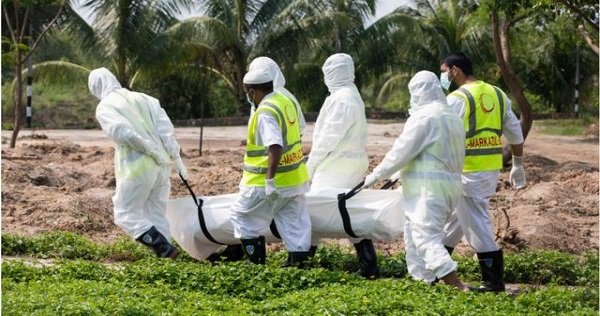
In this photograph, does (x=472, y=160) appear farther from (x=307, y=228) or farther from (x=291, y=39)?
(x=291, y=39)

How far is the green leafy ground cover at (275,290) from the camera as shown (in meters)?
7.46

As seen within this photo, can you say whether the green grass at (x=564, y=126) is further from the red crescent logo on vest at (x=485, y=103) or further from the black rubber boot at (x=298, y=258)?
the black rubber boot at (x=298, y=258)

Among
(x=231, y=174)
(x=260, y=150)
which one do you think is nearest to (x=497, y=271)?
(x=260, y=150)

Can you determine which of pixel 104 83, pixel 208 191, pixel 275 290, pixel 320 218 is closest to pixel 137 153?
pixel 104 83

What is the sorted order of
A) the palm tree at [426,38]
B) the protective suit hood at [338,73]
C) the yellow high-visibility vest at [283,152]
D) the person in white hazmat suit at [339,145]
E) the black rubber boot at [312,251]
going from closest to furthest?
the yellow high-visibility vest at [283,152], the black rubber boot at [312,251], the person in white hazmat suit at [339,145], the protective suit hood at [338,73], the palm tree at [426,38]

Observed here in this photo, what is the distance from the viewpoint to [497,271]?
9.29 metres

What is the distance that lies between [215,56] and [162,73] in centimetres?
224

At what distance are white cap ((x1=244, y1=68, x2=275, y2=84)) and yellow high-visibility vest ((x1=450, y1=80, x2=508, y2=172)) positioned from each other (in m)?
1.60

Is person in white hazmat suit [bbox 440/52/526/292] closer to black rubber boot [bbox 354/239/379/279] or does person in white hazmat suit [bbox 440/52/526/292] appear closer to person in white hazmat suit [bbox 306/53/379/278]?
Answer: black rubber boot [bbox 354/239/379/279]

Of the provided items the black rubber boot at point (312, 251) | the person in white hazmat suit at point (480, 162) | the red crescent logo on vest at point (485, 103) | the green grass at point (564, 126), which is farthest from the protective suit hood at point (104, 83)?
the green grass at point (564, 126)

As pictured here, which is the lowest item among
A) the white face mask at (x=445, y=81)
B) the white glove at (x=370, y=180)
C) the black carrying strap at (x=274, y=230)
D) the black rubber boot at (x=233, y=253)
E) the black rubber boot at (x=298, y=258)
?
the black rubber boot at (x=233, y=253)

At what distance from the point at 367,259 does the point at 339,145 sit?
46.5 inches

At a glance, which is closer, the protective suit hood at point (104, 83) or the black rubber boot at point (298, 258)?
the black rubber boot at point (298, 258)

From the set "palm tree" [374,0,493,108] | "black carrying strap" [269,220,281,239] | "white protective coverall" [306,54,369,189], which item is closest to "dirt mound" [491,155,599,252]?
"white protective coverall" [306,54,369,189]
